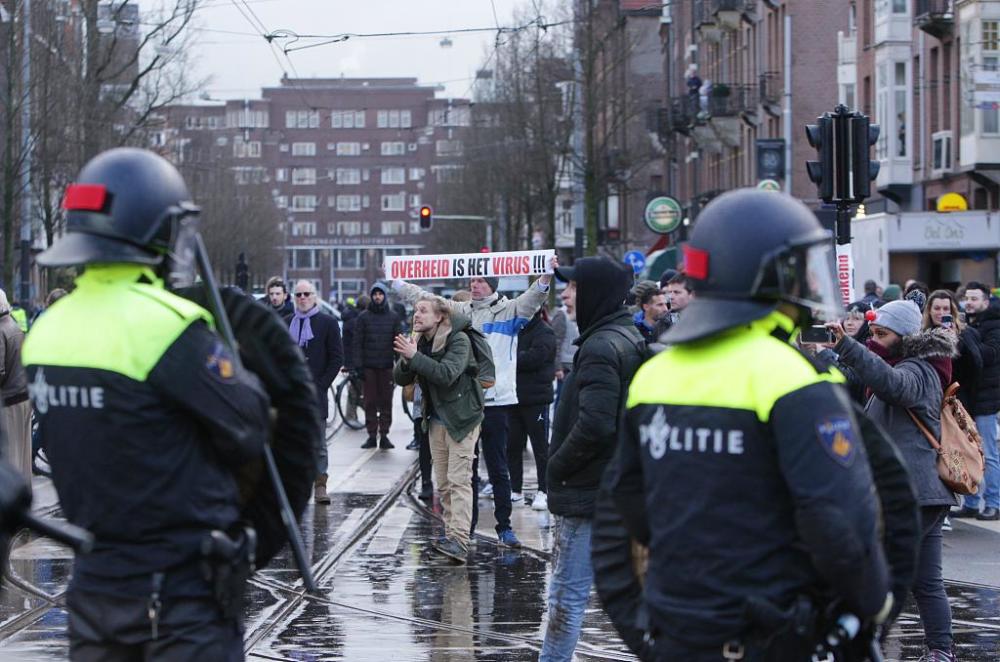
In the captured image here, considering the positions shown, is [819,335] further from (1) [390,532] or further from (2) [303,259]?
(2) [303,259]

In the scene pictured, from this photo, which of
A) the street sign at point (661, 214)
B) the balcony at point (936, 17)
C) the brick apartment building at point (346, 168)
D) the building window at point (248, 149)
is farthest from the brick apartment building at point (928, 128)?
the brick apartment building at point (346, 168)

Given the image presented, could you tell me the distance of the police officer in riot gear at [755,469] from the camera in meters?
3.75

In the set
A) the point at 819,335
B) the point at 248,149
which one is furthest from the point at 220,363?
the point at 248,149

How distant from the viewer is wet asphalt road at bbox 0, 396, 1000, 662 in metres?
8.29

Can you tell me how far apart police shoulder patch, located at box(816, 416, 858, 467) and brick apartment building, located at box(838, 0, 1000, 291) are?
25396 mm

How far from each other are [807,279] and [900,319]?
4063 millimetres

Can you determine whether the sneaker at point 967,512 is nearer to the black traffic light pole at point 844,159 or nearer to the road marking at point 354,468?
the black traffic light pole at point 844,159

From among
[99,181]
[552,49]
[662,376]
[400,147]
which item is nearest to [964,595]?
[662,376]

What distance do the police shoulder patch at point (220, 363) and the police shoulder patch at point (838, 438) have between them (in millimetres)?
1396

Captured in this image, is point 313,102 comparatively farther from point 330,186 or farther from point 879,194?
point 879,194

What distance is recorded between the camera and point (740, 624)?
3840mm

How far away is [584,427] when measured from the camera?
22.2 feet

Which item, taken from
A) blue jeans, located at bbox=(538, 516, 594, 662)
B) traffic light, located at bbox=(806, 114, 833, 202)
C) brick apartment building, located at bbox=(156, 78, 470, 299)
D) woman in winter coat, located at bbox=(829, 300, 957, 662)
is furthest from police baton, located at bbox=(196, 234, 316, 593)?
brick apartment building, located at bbox=(156, 78, 470, 299)

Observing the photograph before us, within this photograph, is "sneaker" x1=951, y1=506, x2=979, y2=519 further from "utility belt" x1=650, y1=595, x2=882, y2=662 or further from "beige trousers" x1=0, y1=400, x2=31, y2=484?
"utility belt" x1=650, y1=595, x2=882, y2=662
